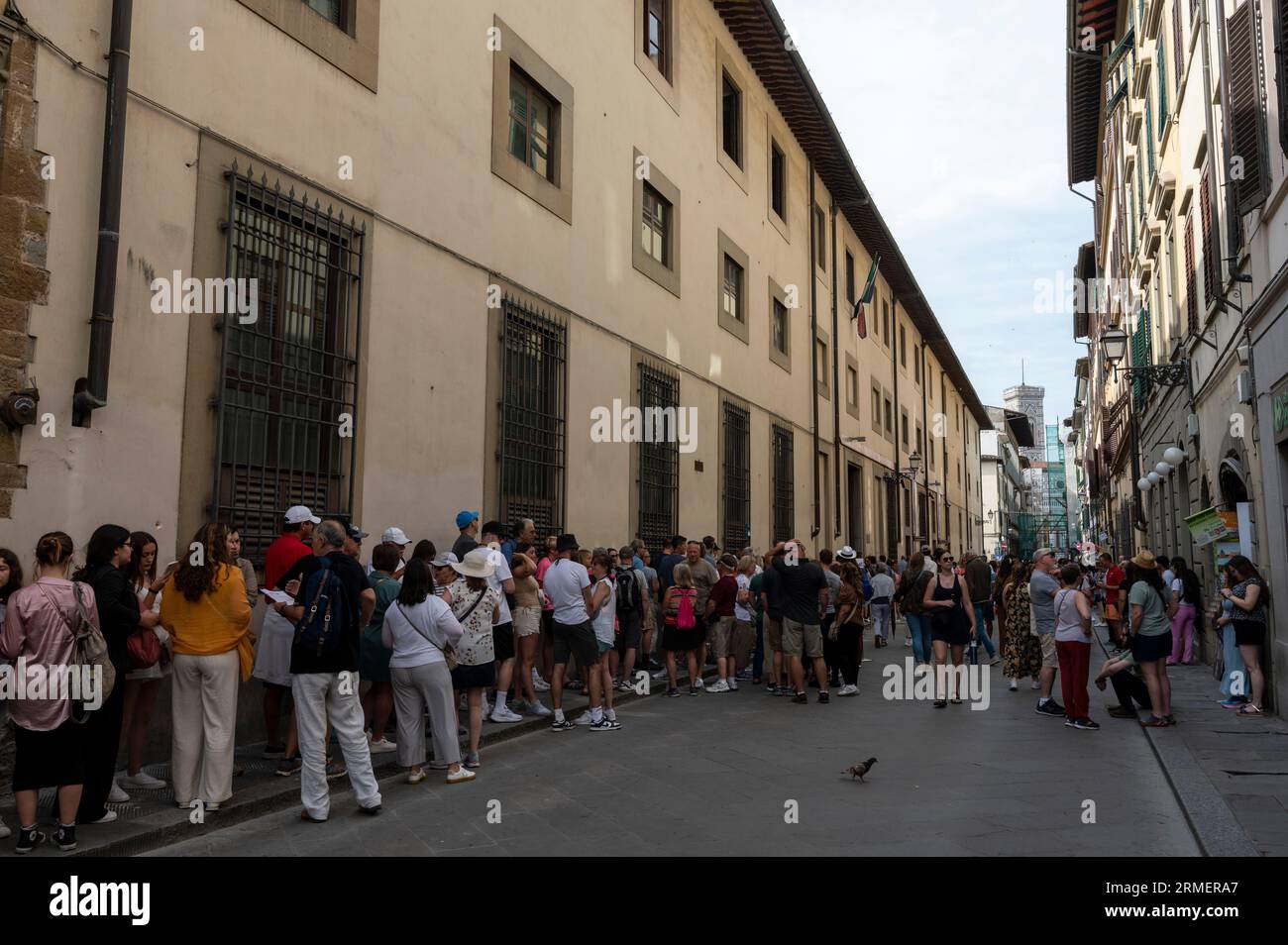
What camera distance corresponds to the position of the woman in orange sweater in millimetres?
5801

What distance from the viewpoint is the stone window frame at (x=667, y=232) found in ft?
47.9

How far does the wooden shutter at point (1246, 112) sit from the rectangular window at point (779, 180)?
11.9 m

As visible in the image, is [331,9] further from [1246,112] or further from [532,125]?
[1246,112]

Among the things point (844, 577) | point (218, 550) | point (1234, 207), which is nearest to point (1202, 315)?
point (1234, 207)

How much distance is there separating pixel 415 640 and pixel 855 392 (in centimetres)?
2214

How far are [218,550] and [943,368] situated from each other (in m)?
42.9

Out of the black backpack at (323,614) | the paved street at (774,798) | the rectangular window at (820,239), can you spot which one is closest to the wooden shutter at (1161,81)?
the rectangular window at (820,239)

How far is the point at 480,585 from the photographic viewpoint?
7.52 meters

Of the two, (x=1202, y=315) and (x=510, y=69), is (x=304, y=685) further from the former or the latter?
(x=1202, y=315)

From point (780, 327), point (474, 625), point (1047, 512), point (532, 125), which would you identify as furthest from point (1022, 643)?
point (1047, 512)

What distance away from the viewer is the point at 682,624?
11070 mm

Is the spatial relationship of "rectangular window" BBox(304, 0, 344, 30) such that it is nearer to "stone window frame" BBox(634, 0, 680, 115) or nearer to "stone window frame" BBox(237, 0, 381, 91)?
"stone window frame" BBox(237, 0, 381, 91)

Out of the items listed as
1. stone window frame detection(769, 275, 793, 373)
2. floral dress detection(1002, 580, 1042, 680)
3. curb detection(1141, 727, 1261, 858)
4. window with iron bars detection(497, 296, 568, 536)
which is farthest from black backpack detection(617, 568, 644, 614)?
stone window frame detection(769, 275, 793, 373)

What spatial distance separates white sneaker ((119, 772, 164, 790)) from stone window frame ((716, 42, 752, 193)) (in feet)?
47.7
